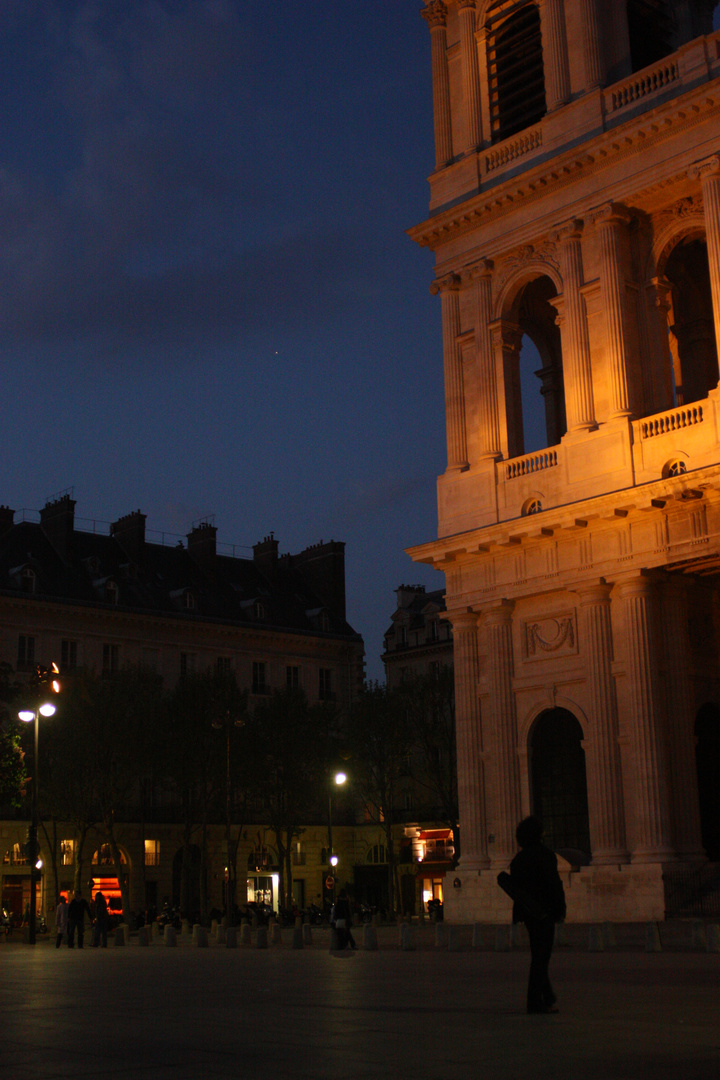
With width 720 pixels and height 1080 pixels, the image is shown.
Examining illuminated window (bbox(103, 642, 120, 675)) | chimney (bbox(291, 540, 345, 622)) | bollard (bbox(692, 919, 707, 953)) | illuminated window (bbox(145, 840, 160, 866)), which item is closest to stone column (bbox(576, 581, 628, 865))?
bollard (bbox(692, 919, 707, 953))

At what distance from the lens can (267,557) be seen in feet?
275

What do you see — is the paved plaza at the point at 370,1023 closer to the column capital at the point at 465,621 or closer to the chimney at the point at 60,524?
the column capital at the point at 465,621

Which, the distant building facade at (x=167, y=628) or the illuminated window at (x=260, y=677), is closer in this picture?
the distant building facade at (x=167, y=628)

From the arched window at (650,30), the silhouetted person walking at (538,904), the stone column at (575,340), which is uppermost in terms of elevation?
the arched window at (650,30)

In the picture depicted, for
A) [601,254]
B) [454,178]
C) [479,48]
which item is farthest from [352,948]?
[479,48]

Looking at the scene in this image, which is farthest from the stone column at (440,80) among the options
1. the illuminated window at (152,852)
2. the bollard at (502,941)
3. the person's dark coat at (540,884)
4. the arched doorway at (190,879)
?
the illuminated window at (152,852)

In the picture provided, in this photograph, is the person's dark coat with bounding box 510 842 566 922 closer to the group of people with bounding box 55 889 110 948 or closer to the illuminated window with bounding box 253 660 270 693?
the group of people with bounding box 55 889 110 948

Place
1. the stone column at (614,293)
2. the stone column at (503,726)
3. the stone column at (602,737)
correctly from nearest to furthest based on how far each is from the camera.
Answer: the stone column at (602,737) < the stone column at (614,293) < the stone column at (503,726)

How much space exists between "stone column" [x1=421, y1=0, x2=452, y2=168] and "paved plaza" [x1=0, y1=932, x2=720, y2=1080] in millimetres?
27943

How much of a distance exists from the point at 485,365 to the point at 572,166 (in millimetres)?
6038

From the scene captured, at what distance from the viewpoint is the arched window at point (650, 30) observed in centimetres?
3919

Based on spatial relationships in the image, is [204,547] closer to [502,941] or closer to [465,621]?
[465,621]

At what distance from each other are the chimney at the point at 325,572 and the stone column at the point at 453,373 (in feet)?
146

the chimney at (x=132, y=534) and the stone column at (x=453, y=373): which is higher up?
the chimney at (x=132, y=534)
